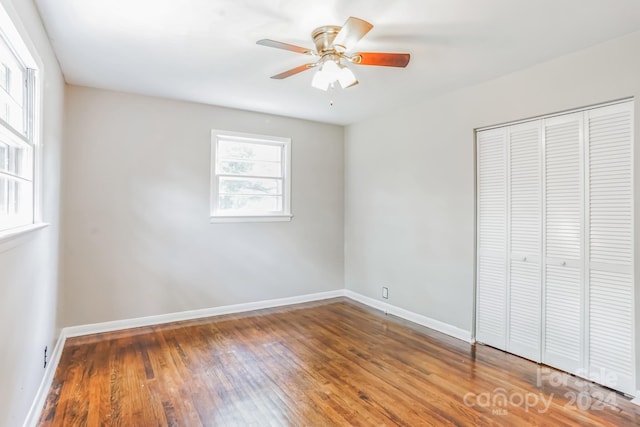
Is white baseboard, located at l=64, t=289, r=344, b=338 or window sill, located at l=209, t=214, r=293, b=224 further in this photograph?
window sill, located at l=209, t=214, r=293, b=224

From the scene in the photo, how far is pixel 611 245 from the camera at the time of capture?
8.40ft

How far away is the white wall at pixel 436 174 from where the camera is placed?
267cm

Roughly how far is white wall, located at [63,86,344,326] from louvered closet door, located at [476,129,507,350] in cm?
224

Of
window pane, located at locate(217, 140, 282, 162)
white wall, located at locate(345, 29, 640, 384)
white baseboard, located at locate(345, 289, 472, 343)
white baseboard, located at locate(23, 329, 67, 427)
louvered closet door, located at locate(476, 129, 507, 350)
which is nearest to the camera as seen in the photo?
white baseboard, located at locate(23, 329, 67, 427)

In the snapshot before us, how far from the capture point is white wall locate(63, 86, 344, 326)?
3.57 meters

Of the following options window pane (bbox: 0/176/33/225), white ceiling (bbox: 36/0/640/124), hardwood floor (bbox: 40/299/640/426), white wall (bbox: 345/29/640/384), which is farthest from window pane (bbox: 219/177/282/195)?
window pane (bbox: 0/176/33/225)

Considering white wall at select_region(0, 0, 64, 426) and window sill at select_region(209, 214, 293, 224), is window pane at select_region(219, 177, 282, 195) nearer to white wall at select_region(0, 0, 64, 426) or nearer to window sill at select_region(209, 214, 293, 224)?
window sill at select_region(209, 214, 293, 224)

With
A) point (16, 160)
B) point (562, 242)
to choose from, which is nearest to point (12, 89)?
point (16, 160)

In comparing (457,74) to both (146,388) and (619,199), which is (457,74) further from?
(146,388)

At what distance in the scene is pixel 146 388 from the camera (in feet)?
8.34

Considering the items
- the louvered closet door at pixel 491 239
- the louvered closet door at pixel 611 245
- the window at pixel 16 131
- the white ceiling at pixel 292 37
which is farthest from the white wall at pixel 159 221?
the louvered closet door at pixel 611 245

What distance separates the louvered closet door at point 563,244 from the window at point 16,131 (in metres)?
3.51

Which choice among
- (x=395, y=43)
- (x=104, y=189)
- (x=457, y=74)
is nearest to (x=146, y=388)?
(x=104, y=189)

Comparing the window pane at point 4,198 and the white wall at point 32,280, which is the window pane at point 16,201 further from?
the white wall at point 32,280
